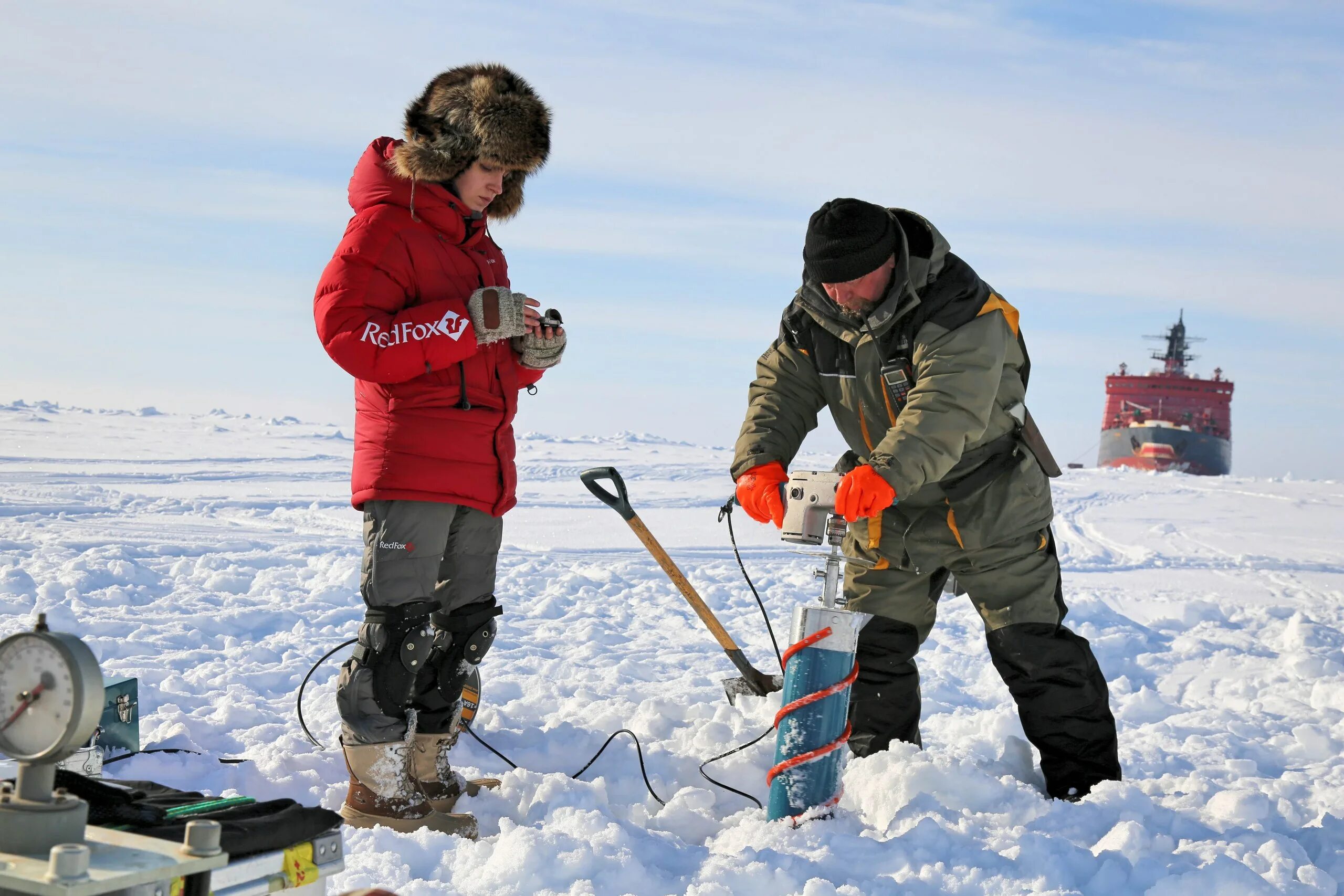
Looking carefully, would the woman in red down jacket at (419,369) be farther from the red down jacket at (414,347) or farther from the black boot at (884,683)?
the black boot at (884,683)

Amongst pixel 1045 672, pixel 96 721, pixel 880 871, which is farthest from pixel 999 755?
pixel 96 721

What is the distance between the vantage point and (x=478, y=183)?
3.50m

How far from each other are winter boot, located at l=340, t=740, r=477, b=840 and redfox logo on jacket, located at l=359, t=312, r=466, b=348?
3.89 feet

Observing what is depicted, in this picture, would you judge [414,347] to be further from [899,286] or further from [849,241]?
[899,286]

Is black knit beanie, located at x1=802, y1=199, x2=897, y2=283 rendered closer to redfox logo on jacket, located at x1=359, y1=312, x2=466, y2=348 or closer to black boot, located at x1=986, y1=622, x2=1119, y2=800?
redfox logo on jacket, located at x1=359, y1=312, x2=466, y2=348

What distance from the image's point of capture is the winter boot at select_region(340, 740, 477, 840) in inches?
132

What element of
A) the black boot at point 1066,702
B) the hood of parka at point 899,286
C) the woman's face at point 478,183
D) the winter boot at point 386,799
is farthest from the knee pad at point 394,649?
the black boot at point 1066,702

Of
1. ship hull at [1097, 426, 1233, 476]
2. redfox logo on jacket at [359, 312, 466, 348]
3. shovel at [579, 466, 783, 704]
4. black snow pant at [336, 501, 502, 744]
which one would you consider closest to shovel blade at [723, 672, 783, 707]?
shovel at [579, 466, 783, 704]

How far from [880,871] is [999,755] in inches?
81.6

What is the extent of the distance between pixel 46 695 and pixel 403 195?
2002mm

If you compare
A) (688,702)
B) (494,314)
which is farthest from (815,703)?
(688,702)

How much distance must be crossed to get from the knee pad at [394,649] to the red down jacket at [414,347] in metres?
0.34

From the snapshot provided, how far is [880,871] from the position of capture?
2.80 metres

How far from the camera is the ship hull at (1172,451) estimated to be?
144 ft
